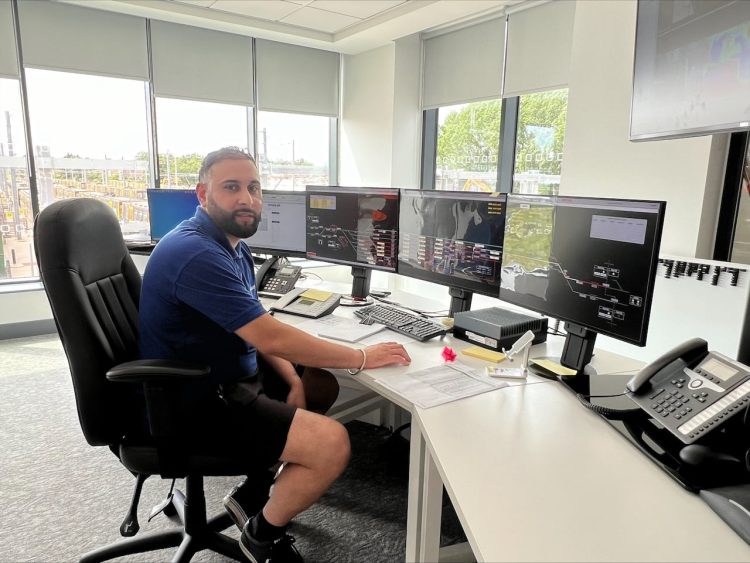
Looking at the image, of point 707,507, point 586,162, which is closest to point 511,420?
point 707,507

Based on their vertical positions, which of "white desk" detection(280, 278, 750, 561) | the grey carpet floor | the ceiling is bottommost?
the grey carpet floor

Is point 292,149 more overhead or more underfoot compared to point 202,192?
more overhead

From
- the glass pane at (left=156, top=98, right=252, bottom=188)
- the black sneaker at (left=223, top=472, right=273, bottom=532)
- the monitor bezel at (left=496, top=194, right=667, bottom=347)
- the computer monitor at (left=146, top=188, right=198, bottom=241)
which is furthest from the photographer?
the glass pane at (left=156, top=98, right=252, bottom=188)

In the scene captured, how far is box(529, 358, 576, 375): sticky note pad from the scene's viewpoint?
4.94ft

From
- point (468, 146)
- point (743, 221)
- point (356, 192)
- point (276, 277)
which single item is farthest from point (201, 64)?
point (743, 221)

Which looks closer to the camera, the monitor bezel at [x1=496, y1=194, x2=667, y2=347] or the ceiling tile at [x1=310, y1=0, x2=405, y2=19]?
the monitor bezel at [x1=496, y1=194, x2=667, y2=347]

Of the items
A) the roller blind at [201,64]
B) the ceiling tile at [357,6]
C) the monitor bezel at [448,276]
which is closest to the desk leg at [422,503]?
the monitor bezel at [448,276]

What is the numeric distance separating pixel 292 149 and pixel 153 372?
447 centimetres

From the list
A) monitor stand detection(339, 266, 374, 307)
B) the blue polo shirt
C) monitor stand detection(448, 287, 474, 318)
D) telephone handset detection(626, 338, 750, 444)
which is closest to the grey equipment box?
monitor stand detection(448, 287, 474, 318)

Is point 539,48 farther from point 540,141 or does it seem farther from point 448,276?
point 448,276

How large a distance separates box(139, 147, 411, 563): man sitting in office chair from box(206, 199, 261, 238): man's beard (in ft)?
0.23

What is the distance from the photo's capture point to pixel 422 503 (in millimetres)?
1342

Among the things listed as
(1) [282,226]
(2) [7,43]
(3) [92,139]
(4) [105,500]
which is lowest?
(4) [105,500]

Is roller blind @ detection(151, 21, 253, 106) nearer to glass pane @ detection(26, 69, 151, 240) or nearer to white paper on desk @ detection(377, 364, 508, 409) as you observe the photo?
glass pane @ detection(26, 69, 151, 240)
